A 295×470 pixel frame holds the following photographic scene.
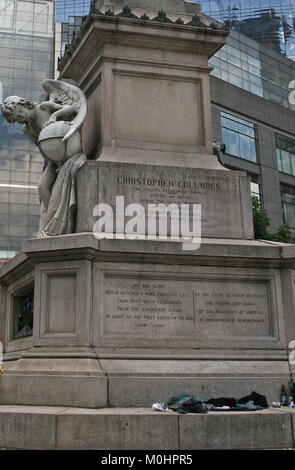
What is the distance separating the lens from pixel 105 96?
1080cm

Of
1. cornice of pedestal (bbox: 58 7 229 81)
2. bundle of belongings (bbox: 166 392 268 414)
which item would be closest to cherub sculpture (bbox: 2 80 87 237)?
cornice of pedestal (bbox: 58 7 229 81)

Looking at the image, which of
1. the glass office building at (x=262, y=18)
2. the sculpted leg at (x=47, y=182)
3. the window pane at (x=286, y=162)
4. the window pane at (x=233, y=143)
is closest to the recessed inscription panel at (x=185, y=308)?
the sculpted leg at (x=47, y=182)

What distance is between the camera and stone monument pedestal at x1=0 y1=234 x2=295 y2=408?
27.3 feet

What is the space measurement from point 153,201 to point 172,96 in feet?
7.81

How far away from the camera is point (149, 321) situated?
29.7ft

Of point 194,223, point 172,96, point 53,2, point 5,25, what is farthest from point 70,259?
point 53,2

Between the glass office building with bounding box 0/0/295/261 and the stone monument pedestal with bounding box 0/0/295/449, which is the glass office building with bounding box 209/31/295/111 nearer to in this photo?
the glass office building with bounding box 0/0/295/261

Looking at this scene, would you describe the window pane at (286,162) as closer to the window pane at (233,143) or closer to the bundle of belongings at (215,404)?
the window pane at (233,143)

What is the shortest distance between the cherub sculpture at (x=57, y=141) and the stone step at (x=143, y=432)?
3.70m

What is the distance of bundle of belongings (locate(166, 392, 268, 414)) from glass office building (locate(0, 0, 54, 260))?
47.0m

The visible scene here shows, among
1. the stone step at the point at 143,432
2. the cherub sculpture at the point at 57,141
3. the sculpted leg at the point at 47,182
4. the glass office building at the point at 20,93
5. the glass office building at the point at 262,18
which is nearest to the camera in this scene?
the stone step at the point at 143,432

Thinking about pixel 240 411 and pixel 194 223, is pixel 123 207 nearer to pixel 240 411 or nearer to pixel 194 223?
pixel 194 223

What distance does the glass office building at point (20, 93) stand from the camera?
5572 centimetres

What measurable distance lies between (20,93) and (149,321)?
5336 cm
